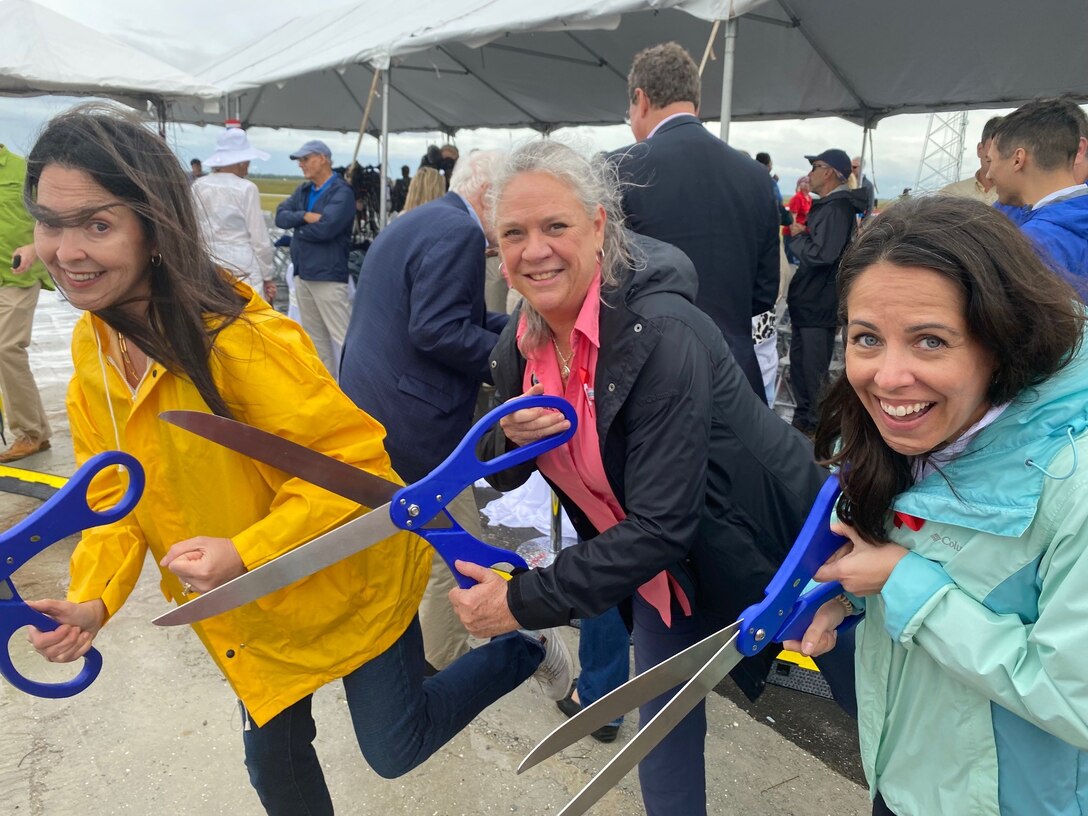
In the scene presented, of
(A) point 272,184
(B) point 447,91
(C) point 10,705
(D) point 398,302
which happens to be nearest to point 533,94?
(B) point 447,91

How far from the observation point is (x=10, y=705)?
2580mm

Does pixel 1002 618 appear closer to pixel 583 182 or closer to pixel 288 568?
pixel 583 182

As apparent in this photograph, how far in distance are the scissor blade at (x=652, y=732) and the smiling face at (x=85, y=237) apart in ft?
4.09

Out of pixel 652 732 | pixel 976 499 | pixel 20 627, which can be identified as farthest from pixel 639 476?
pixel 20 627

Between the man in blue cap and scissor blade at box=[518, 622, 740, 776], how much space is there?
548cm

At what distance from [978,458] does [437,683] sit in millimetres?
1420

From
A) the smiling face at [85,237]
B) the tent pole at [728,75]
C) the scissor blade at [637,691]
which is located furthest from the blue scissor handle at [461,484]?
the tent pole at [728,75]

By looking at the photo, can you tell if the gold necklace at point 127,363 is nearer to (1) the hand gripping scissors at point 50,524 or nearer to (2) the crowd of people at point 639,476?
(2) the crowd of people at point 639,476

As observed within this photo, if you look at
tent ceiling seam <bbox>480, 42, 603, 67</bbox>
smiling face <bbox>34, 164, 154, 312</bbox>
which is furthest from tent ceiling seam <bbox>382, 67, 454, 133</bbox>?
smiling face <bbox>34, 164, 154, 312</bbox>

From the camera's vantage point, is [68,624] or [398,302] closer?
[68,624]

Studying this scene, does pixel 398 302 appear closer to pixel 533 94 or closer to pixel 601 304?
pixel 601 304

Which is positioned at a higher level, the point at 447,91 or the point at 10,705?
the point at 447,91

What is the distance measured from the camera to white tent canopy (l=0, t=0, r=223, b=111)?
326 inches

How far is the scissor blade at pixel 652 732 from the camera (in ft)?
3.92
